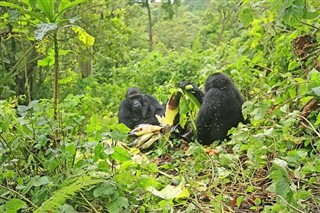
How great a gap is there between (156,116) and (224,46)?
2.65 m

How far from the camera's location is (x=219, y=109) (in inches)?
148

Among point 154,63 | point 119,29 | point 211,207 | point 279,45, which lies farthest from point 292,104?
point 119,29

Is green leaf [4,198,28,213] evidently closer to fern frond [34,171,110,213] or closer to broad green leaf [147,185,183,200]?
fern frond [34,171,110,213]

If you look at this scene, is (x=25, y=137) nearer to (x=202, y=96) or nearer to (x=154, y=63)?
(x=202, y=96)

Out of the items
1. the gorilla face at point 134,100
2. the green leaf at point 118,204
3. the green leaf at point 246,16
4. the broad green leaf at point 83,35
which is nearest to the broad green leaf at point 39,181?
the green leaf at point 118,204

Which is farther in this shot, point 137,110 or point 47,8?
point 137,110

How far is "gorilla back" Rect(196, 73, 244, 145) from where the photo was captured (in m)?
3.77

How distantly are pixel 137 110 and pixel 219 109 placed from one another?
1239mm

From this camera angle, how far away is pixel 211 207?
7.23 ft

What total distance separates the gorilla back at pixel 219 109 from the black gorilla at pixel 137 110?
42.9 inches

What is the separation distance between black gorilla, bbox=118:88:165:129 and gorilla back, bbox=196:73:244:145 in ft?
3.58

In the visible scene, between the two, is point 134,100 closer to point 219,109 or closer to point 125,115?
point 125,115

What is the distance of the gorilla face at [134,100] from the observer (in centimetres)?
479

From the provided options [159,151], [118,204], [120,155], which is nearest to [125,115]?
[159,151]
